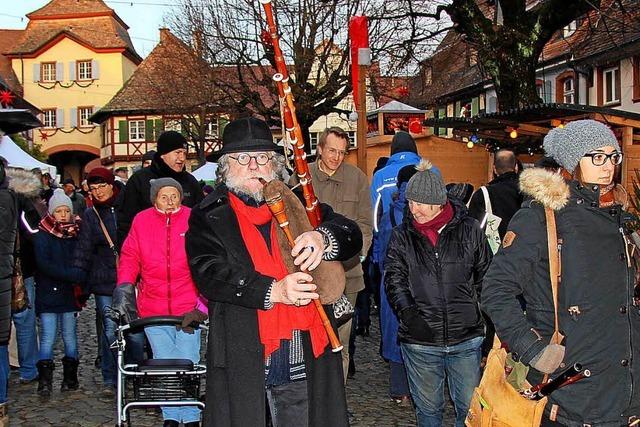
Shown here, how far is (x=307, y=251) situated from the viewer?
384cm

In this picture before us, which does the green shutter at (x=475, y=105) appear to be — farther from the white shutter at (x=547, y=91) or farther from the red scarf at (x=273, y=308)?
the red scarf at (x=273, y=308)

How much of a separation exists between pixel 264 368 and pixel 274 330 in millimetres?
182

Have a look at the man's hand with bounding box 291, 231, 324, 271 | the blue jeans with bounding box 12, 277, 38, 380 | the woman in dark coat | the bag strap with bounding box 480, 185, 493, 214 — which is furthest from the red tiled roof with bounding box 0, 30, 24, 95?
the man's hand with bounding box 291, 231, 324, 271

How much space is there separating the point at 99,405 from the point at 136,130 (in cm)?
5562

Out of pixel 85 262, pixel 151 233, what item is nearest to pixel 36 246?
pixel 85 262

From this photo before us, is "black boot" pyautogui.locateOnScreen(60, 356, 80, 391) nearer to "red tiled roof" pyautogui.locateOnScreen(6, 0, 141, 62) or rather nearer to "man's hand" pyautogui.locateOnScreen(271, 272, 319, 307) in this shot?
"man's hand" pyautogui.locateOnScreen(271, 272, 319, 307)

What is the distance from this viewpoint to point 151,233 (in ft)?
21.6

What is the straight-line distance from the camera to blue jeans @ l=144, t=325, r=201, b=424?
6.19 m

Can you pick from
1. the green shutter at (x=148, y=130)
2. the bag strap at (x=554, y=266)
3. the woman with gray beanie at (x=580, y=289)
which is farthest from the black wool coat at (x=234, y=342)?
the green shutter at (x=148, y=130)

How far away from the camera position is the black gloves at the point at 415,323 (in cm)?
535

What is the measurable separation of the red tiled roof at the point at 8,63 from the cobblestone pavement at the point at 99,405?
58034 mm

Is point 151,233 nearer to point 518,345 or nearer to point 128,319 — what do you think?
point 128,319

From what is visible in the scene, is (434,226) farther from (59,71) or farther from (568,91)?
(59,71)

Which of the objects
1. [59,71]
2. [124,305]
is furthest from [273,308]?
[59,71]
